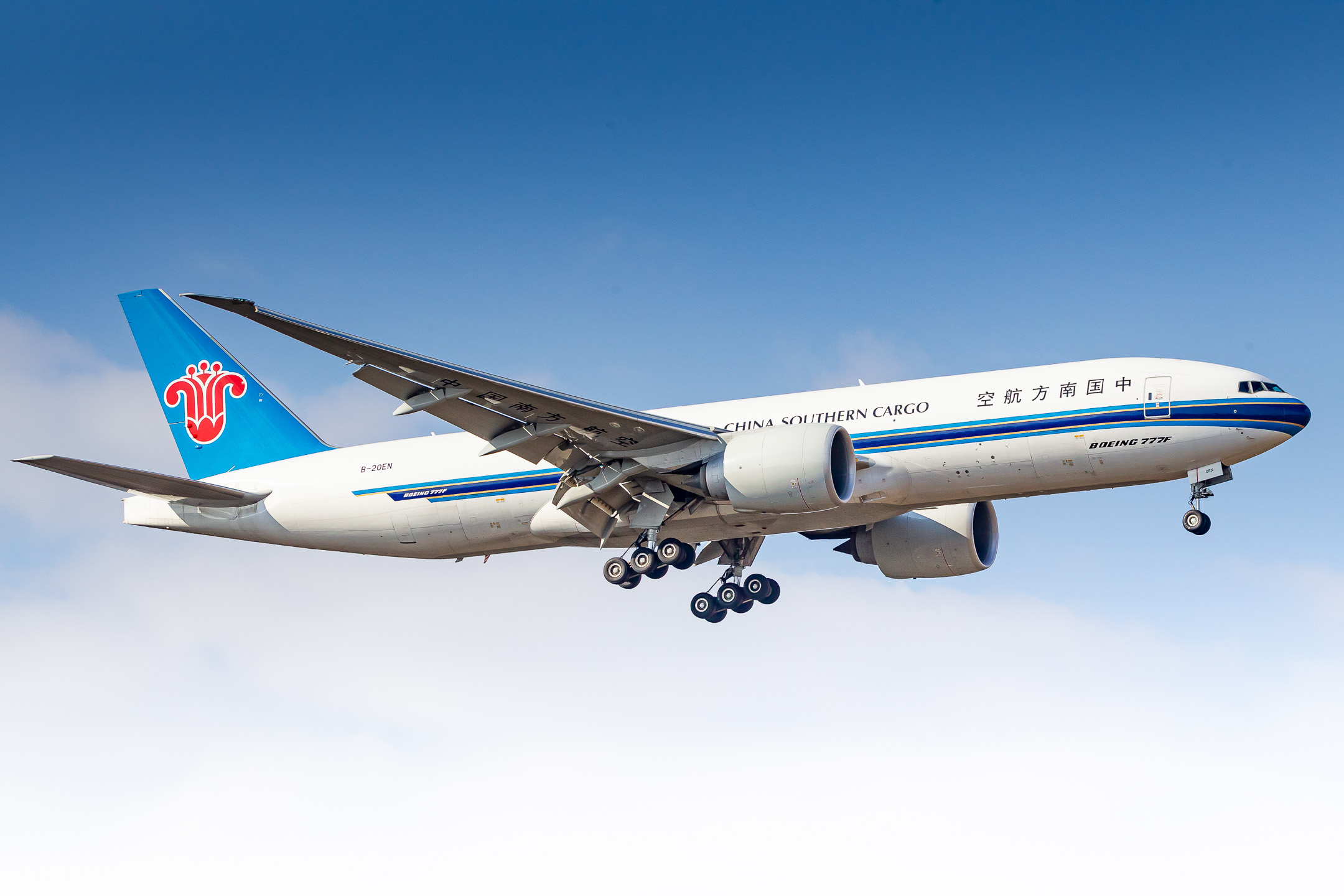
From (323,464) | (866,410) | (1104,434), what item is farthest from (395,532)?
(1104,434)

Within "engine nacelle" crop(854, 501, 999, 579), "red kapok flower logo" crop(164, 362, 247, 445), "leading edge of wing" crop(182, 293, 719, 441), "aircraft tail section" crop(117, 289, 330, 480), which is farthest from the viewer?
"red kapok flower logo" crop(164, 362, 247, 445)

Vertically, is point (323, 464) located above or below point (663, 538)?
above

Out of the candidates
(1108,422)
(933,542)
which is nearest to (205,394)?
(933,542)

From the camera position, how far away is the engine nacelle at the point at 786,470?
2523 centimetres

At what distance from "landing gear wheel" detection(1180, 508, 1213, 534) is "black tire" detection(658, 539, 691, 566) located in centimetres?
1011

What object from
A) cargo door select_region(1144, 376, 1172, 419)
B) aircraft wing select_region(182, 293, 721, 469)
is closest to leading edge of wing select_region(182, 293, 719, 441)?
aircraft wing select_region(182, 293, 721, 469)

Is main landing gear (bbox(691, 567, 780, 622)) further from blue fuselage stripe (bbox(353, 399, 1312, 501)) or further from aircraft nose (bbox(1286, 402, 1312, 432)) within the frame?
aircraft nose (bbox(1286, 402, 1312, 432))

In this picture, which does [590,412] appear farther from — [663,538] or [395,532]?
[395,532]

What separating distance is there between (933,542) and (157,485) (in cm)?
1818

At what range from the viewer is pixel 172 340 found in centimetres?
3453

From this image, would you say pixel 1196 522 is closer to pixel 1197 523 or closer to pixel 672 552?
pixel 1197 523

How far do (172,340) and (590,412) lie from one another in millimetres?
14375

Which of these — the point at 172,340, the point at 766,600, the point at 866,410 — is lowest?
the point at 766,600

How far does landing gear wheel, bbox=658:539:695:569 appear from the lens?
28.6 meters
